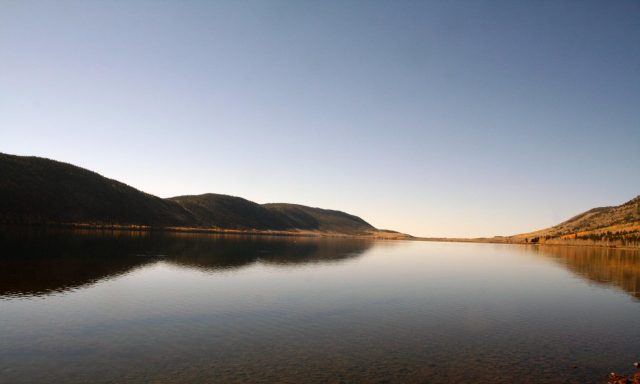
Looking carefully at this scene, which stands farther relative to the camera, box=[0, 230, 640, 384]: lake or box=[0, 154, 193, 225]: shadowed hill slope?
box=[0, 154, 193, 225]: shadowed hill slope

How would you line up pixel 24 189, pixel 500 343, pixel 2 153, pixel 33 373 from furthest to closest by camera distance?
pixel 2 153 < pixel 24 189 < pixel 500 343 < pixel 33 373

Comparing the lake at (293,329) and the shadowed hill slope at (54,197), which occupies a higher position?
the shadowed hill slope at (54,197)

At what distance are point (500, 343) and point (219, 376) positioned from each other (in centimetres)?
1603

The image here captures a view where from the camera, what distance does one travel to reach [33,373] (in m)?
15.6

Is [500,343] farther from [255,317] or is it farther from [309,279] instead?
[309,279]

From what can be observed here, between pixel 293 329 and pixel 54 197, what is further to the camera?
pixel 54 197

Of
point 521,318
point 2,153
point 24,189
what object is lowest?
point 521,318

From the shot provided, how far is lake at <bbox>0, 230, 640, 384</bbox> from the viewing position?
17.3 meters

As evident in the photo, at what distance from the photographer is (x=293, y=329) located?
2470cm

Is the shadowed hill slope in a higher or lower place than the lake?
higher

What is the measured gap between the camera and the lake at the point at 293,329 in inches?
683

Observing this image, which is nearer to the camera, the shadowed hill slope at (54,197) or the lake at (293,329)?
the lake at (293,329)

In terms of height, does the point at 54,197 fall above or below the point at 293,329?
above

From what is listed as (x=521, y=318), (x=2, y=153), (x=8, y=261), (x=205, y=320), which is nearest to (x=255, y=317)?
(x=205, y=320)
